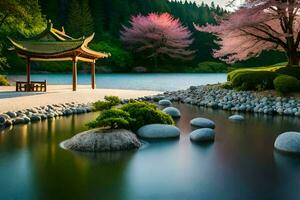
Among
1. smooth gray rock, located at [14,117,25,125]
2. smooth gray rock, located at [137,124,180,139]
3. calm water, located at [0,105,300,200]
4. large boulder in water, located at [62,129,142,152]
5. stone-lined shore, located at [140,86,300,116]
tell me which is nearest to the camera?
calm water, located at [0,105,300,200]

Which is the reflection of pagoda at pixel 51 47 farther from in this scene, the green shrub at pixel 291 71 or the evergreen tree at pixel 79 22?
the evergreen tree at pixel 79 22

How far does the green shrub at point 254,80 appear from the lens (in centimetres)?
1797

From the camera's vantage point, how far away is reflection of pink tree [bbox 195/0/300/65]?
61.4ft

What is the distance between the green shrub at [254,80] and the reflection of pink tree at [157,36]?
85.2 feet

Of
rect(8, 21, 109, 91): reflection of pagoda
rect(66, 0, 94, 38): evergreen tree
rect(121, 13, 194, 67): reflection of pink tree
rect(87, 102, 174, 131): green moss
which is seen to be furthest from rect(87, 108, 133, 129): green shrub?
rect(66, 0, 94, 38): evergreen tree

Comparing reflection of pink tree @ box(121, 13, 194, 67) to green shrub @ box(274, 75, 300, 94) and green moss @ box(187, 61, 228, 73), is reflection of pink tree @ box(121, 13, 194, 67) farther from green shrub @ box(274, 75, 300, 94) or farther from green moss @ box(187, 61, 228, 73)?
green shrub @ box(274, 75, 300, 94)

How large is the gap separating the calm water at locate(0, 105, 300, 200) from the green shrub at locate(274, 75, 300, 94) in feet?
22.8

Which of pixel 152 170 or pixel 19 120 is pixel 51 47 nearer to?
pixel 19 120

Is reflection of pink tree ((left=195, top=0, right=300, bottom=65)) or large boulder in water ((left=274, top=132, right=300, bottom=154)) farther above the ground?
reflection of pink tree ((left=195, top=0, right=300, bottom=65))

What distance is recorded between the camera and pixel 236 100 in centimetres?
1683

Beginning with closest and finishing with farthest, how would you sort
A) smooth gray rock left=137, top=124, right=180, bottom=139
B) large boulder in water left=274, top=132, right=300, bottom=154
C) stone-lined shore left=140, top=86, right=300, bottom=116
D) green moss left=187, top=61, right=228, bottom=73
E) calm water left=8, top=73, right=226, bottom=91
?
large boulder in water left=274, top=132, right=300, bottom=154 → smooth gray rock left=137, top=124, right=180, bottom=139 → stone-lined shore left=140, top=86, right=300, bottom=116 → calm water left=8, top=73, right=226, bottom=91 → green moss left=187, top=61, right=228, bottom=73

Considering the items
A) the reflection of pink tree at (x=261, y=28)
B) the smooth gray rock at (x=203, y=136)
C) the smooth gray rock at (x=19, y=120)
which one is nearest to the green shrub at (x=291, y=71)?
the reflection of pink tree at (x=261, y=28)

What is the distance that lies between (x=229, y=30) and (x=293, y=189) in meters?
14.5

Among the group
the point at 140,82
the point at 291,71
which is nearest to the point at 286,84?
the point at 291,71
